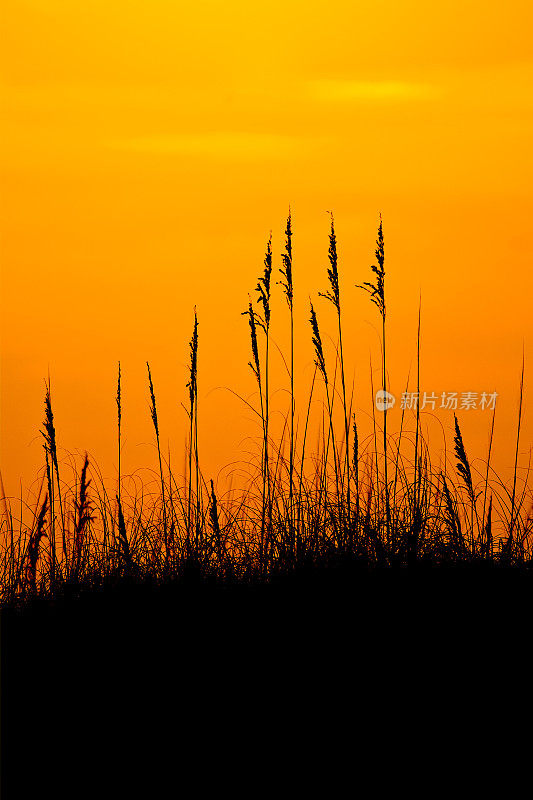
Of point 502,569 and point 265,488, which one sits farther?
point 265,488

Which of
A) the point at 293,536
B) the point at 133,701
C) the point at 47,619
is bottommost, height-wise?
the point at 133,701

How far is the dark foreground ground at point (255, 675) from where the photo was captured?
2.81 meters

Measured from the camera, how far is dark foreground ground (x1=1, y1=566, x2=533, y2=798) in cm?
281

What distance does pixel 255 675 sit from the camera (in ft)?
10.2

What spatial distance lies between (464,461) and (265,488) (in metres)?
0.89

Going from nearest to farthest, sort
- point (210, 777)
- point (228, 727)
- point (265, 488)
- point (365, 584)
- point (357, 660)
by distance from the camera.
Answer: point (210, 777) < point (228, 727) < point (357, 660) < point (365, 584) < point (265, 488)

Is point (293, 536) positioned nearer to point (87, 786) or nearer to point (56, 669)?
point (56, 669)

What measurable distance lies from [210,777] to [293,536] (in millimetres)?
1373

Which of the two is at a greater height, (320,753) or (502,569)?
(502,569)

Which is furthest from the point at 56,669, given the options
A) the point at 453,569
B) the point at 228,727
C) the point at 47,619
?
the point at 453,569

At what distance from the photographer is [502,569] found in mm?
3771

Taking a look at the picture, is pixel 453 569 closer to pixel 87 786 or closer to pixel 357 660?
pixel 357 660

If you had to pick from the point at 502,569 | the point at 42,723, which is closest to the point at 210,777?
the point at 42,723

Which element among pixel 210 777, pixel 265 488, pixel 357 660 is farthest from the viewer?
pixel 265 488
